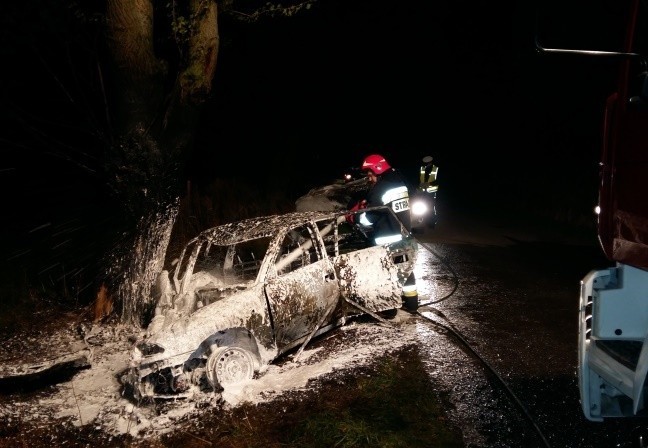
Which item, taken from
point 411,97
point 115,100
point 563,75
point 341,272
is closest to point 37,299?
point 115,100

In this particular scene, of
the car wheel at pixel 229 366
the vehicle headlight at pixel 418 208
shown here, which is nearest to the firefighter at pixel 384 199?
the car wheel at pixel 229 366

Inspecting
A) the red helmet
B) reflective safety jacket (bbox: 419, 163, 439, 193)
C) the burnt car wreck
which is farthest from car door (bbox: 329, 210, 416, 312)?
reflective safety jacket (bbox: 419, 163, 439, 193)

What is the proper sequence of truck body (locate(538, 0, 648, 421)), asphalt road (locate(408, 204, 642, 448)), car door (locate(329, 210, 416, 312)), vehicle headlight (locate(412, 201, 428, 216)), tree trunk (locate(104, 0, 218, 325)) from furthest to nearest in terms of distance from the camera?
vehicle headlight (locate(412, 201, 428, 216)) → tree trunk (locate(104, 0, 218, 325)) → car door (locate(329, 210, 416, 312)) → asphalt road (locate(408, 204, 642, 448)) → truck body (locate(538, 0, 648, 421))

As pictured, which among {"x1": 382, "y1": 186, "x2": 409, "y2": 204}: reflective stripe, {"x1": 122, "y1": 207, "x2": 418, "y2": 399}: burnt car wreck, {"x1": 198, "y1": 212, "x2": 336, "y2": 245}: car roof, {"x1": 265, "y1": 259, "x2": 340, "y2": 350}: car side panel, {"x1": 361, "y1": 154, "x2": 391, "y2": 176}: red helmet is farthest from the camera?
{"x1": 361, "y1": 154, "x2": 391, "y2": 176}: red helmet

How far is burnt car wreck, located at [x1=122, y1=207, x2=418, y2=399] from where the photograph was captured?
186 inches

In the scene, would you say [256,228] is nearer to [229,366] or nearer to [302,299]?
[302,299]

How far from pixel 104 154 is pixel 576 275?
7601 mm

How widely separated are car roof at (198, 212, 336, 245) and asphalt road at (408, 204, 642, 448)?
2.00 m

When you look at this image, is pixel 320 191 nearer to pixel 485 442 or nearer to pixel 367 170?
pixel 367 170

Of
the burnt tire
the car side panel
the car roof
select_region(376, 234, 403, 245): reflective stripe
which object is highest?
the car roof

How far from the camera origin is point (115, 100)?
6926 millimetres

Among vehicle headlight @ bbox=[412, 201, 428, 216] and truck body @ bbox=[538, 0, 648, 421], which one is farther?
vehicle headlight @ bbox=[412, 201, 428, 216]

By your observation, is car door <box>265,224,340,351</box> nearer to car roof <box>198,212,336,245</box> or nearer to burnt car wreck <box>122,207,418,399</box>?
burnt car wreck <box>122,207,418,399</box>

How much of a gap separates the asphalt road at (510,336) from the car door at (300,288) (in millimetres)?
1298
